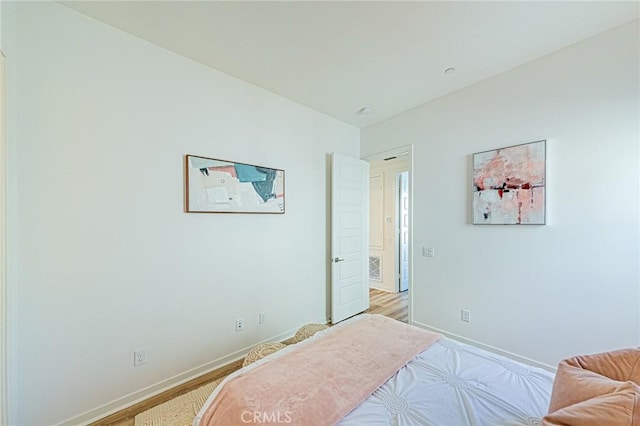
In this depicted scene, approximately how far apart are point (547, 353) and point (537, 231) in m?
1.03

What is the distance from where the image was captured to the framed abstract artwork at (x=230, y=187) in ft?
7.17

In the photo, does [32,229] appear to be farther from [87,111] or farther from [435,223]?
[435,223]

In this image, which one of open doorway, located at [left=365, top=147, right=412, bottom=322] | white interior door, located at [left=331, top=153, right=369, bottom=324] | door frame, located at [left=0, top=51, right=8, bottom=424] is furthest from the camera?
open doorway, located at [left=365, top=147, right=412, bottom=322]

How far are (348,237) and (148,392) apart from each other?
2494mm

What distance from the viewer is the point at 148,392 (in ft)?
6.42

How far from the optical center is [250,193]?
8.43 feet

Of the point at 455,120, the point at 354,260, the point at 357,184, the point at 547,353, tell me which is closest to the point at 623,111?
the point at 455,120

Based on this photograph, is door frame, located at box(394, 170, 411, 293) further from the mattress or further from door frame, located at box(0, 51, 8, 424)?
→ door frame, located at box(0, 51, 8, 424)

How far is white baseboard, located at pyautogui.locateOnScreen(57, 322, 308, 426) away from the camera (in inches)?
67.3

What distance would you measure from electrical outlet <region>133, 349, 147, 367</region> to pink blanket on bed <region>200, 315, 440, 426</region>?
1175mm

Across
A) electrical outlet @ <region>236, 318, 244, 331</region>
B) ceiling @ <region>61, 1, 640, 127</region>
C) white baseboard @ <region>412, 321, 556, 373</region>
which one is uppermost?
ceiling @ <region>61, 1, 640, 127</region>

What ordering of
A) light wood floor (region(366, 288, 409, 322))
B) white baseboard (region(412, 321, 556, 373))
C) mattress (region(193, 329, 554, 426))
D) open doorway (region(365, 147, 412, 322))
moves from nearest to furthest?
mattress (region(193, 329, 554, 426)) < white baseboard (region(412, 321, 556, 373)) < light wood floor (region(366, 288, 409, 322)) < open doorway (region(365, 147, 412, 322))

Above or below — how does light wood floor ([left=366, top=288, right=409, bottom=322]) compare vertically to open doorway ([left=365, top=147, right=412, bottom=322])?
below

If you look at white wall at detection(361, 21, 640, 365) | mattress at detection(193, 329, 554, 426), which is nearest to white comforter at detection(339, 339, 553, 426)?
mattress at detection(193, 329, 554, 426)
